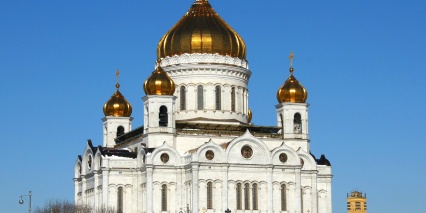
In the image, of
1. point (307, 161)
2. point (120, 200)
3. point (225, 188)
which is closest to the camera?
point (225, 188)

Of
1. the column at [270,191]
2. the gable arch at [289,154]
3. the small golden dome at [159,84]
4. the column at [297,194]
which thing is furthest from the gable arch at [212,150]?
the column at [297,194]

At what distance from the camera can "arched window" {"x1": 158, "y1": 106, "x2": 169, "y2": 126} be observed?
82.1m

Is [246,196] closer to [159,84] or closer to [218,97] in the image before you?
[218,97]

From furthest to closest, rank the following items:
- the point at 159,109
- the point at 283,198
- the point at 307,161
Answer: the point at 307,161 → the point at 159,109 → the point at 283,198

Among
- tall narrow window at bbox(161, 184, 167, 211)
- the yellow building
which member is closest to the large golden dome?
tall narrow window at bbox(161, 184, 167, 211)

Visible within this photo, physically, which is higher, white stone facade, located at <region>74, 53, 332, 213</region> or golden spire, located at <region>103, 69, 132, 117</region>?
golden spire, located at <region>103, 69, 132, 117</region>

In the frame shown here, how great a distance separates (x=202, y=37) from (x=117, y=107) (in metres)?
8.72

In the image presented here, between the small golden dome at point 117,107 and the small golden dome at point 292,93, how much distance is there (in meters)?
11.6

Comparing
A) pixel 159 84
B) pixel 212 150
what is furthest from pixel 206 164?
pixel 159 84

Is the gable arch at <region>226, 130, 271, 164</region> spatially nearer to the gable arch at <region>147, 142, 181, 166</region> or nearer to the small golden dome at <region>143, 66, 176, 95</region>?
the gable arch at <region>147, 142, 181, 166</region>

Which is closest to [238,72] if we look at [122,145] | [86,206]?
[122,145]

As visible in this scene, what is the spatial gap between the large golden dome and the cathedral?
0.07 m

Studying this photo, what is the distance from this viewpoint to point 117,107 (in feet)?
296

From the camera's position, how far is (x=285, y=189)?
8162 cm
